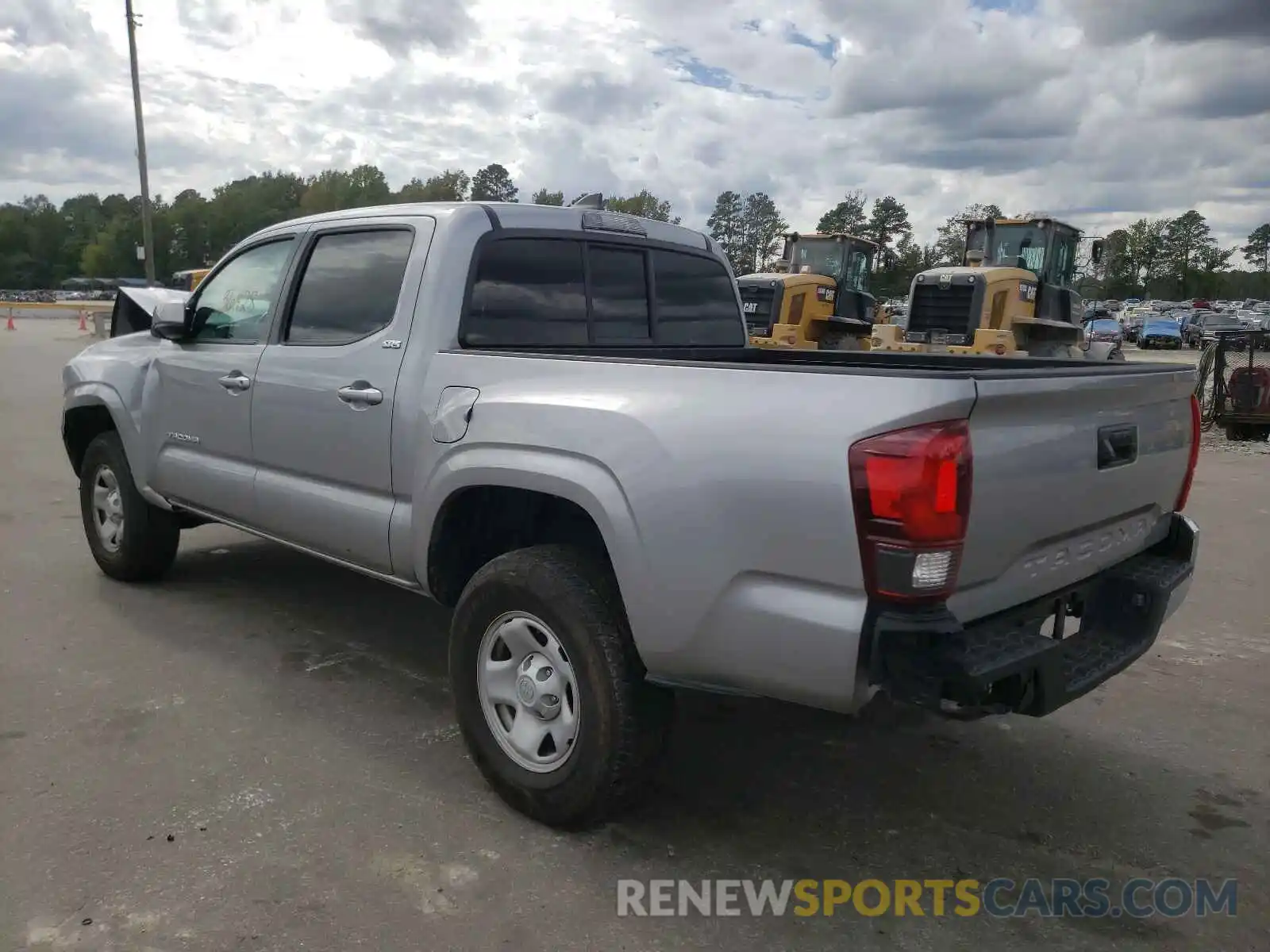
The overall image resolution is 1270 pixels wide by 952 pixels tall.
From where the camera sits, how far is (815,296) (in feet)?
61.2

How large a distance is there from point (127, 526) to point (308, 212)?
242 ft

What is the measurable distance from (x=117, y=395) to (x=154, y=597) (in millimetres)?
1079

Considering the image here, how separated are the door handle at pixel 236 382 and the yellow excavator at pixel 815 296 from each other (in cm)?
1209

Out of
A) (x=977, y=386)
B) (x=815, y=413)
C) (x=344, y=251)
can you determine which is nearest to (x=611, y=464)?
(x=815, y=413)

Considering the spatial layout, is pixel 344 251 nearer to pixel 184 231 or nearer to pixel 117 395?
pixel 117 395

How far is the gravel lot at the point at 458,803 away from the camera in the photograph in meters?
2.74

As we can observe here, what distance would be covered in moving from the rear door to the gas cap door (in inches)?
11.0

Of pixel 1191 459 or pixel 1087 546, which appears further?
pixel 1191 459

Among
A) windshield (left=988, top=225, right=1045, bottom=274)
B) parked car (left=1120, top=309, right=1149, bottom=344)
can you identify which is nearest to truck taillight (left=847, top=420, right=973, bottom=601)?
windshield (left=988, top=225, right=1045, bottom=274)

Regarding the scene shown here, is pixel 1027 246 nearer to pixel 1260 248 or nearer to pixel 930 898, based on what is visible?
pixel 930 898

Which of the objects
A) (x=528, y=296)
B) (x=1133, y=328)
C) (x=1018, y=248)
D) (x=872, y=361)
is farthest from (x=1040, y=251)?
(x=1133, y=328)

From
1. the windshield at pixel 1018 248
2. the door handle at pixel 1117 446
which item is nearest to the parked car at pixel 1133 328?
the windshield at pixel 1018 248

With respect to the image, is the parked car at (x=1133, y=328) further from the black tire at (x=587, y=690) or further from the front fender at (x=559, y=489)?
the black tire at (x=587, y=690)

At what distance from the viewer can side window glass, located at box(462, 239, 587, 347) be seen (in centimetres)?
377
